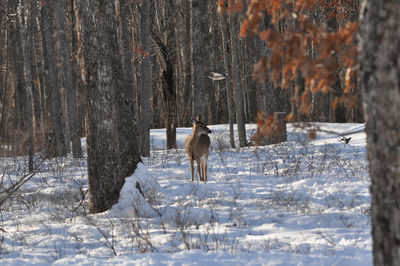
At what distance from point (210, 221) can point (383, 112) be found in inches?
151

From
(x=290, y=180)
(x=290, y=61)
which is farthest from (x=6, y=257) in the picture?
(x=290, y=180)

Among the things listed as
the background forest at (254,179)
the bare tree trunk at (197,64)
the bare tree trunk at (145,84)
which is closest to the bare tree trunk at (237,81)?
the bare tree trunk at (197,64)

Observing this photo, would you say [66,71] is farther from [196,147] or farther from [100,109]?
[100,109]

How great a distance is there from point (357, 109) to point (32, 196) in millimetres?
22405

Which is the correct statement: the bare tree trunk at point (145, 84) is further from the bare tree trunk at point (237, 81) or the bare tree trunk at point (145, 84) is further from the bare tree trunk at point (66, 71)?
the bare tree trunk at point (237, 81)

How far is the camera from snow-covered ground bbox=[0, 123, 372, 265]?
522cm

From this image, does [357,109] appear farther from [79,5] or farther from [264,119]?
[264,119]

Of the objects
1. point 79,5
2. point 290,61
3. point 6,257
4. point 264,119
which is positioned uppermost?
point 79,5

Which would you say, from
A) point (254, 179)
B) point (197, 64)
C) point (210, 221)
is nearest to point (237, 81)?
point (197, 64)

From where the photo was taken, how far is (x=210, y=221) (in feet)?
20.9

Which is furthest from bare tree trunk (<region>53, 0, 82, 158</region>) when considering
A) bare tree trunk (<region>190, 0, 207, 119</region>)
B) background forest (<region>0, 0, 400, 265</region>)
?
bare tree trunk (<region>190, 0, 207, 119</region>)

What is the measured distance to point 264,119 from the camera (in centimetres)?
344

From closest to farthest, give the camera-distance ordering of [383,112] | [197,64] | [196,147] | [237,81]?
1. [383,112]
2. [196,147]
3. [197,64]
4. [237,81]

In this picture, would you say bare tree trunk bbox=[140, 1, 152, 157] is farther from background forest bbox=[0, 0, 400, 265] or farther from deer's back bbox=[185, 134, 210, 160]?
deer's back bbox=[185, 134, 210, 160]
